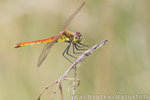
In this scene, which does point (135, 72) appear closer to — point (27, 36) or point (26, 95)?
point (26, 95)

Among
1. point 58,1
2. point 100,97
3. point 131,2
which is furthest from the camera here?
point 58,1

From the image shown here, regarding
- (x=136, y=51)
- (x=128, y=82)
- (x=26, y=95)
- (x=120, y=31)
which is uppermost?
(x=120, y=31)

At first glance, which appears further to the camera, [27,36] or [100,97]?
[27,36]

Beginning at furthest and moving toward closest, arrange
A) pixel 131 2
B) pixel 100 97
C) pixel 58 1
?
pixel 58 1 → pixel 131 2 → pixel 100 97

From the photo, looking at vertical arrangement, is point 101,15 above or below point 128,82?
above

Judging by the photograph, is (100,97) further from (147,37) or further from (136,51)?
(147,37)

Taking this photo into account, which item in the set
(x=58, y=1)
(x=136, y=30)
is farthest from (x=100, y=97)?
(x=58, y=1)
